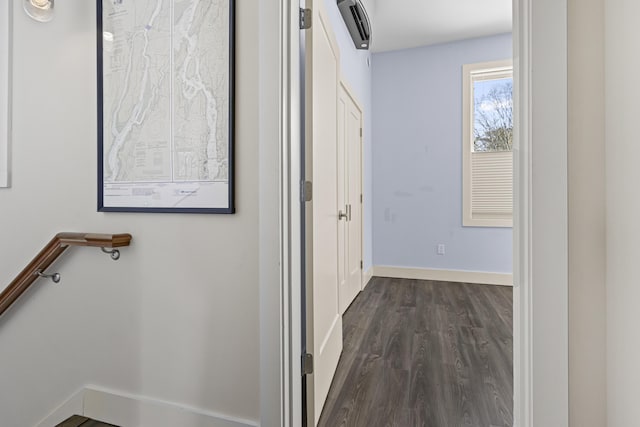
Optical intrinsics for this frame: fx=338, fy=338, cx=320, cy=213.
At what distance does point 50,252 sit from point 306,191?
1.30 meters

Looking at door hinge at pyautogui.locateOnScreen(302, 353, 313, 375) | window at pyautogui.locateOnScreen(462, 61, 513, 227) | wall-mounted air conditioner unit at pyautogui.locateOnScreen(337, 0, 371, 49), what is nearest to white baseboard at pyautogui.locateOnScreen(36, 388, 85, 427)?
door hinge at pyautogui.locateOnScreen(302, 353, 313, 375)

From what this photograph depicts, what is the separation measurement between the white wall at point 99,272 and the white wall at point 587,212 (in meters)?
1.07

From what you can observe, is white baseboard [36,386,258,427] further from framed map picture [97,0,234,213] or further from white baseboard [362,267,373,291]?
white baseboard [362,267,373,291]

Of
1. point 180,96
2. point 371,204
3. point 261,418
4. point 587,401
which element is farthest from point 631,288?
point 371,204

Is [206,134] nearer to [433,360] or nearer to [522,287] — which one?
[522,287]

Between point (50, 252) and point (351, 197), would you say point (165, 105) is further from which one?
point (351, 197)

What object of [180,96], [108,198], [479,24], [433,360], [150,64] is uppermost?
[479,24]

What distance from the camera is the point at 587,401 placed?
1015mm

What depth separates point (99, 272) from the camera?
1.62 meters

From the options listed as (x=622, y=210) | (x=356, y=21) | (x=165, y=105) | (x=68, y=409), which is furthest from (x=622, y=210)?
(x=356, y=21)

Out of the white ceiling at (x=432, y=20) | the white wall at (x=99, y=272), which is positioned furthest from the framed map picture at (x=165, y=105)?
the white ceiling at (x=432, y=20)

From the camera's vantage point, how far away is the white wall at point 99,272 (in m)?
1.38

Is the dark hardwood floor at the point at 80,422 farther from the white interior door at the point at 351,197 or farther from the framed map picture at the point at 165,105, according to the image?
the white interior door at the point at 351,197

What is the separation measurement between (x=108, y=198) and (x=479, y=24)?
404 cm
